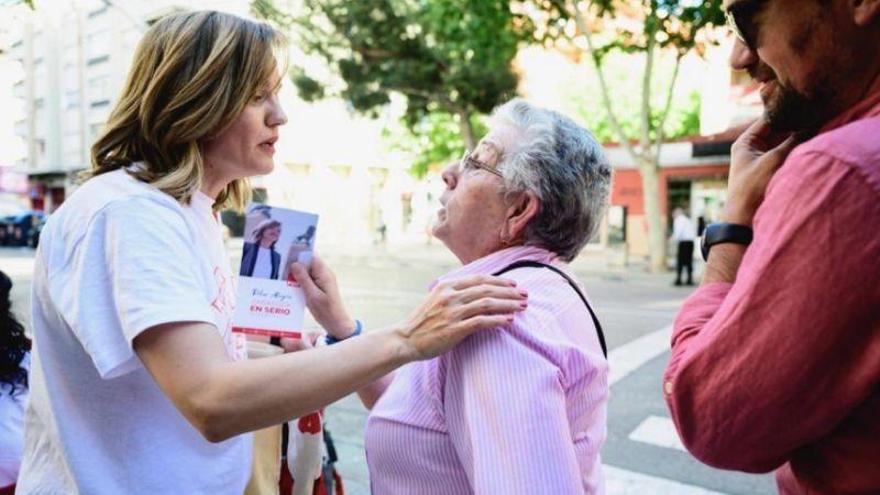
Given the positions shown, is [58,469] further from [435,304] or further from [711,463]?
[711,463]

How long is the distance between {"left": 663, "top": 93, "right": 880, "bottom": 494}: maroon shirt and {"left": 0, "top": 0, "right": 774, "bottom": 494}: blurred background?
19.5 inches

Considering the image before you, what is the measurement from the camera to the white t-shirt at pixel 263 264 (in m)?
1.56

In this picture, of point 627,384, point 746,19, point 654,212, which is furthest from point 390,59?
point 746,19

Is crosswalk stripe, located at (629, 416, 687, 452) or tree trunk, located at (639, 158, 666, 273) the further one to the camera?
tree trunk, located at (639, 158, 666, 273)

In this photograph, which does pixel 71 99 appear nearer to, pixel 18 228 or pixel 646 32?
pixel 18 228

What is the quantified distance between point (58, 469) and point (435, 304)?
2.81 ft

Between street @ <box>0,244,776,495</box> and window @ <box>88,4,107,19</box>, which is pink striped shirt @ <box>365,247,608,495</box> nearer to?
street @ <box>0,244,776,495</box>

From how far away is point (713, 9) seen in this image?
959cm

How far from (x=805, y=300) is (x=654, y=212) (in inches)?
648

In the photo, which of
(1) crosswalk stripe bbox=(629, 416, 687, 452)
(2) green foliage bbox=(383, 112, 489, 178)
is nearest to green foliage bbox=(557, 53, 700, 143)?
(2) green foliage bbox=(383, 112, 489, 178)

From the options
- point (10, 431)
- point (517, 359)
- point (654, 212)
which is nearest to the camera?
point (517, 359)

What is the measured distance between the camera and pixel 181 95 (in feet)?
4.50

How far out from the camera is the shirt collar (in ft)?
4.93

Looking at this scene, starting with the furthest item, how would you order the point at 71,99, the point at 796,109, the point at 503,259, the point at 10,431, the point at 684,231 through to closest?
the point at 71,99
the point at 684,231
the point at 10,431
the point at 503,259
the point at 796,109
